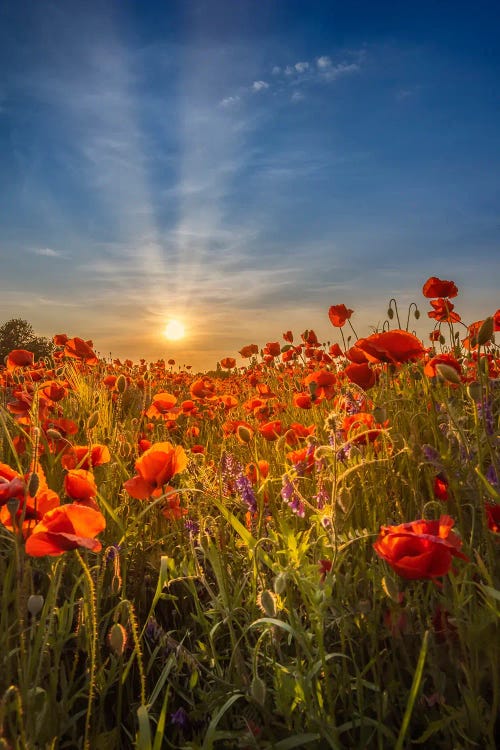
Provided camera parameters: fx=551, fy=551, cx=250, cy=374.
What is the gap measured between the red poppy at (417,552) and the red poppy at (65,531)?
63cm

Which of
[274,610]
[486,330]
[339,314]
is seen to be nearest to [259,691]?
[274,610]

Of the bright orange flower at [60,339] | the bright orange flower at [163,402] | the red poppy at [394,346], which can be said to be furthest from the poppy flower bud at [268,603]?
the bright orange flower at [60,339]

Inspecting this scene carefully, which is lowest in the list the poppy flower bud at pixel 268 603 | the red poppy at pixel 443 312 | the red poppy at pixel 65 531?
the poppy flower bud at pixel 268 603

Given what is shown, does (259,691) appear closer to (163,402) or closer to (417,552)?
(417,552)

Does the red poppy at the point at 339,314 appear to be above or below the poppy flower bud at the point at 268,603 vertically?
above

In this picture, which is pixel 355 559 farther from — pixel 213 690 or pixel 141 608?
pixel 141 608

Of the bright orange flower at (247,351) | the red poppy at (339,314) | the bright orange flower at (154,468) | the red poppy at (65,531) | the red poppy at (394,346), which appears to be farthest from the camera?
the bright orange flower at (247,351)

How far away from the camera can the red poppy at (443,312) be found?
3281mm

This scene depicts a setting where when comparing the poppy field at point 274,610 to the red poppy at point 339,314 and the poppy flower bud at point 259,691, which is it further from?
the red poppy at point 339,314

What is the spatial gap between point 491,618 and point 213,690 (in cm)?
81

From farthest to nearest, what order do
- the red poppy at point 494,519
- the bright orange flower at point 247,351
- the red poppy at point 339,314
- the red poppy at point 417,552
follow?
the bright orange flower at point 247,351 → the red poppy at point 339,314 → the red poppy at point 494,519 → the red poppy at point 417,552

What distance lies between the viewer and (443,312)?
353 cm

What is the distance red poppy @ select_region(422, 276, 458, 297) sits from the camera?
128 inches

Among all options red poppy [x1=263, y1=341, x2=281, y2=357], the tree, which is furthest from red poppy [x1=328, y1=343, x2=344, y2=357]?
the tree
